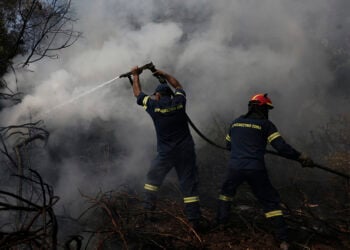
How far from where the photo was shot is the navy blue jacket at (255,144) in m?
4.14

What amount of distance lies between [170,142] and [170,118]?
333 millimetres

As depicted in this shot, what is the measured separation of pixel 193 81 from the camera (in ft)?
28.6

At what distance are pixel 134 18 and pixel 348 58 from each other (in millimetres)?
6369

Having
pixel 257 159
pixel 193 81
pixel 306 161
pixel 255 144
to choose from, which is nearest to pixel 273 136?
pixel 255 144

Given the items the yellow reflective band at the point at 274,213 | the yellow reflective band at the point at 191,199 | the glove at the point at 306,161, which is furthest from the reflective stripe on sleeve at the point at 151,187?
the glove at the point at 306,161

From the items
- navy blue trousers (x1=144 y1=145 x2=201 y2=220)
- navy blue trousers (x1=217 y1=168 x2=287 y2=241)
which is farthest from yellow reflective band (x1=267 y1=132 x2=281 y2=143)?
navy blue trousers (x1=144 y1=145 x2=201 y2=220)

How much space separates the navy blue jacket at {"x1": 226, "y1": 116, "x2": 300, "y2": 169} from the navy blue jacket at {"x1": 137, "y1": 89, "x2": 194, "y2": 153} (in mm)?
773

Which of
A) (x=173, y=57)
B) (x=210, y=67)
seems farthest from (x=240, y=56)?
(x=173, y=57)

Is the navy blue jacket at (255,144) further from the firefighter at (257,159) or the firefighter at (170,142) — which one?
the firefighter at (170,142)

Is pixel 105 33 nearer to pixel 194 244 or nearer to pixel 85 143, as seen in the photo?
pixel 85 143

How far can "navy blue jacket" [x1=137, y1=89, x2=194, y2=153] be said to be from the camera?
4.66 metres

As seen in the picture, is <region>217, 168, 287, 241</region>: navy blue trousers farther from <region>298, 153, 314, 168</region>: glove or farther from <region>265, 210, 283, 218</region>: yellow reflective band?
<region>298, 153, 314, 168</region>: glove

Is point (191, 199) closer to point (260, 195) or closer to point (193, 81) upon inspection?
point (260, 195)

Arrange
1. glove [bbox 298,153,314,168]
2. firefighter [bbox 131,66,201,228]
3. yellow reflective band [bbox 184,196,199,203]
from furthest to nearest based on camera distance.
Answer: firefighter [bbox 131,66,201,228] → yellow reflective band [bbox 184,196,199,203] → glove [bbox 298,153,314,168]
